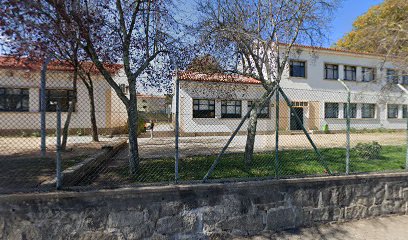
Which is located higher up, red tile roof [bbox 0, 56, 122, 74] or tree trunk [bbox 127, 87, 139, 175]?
red tile roof [bbox 0, 56, 122, 74]

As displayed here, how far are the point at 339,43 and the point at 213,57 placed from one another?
99.9 ft

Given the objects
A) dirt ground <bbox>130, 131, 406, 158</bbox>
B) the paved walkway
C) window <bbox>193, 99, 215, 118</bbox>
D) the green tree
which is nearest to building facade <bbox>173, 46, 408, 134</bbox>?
window <bbox>193, 99, 215, 118</bbox>

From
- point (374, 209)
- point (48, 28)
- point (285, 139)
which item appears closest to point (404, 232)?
point (374, 209)

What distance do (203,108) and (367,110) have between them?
610 inches

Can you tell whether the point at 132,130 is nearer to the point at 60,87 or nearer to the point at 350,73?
the point at 60,87

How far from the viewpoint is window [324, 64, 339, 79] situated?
21281mm

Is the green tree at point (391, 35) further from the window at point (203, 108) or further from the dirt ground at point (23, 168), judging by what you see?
the dirt ground at point (23, 168)

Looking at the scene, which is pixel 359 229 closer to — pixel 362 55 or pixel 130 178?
pixel 130 178

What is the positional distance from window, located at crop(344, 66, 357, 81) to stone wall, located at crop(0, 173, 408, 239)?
2034 centimetres

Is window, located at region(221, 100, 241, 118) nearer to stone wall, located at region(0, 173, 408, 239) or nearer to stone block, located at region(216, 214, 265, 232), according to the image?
stone wall, located at region(0, 173, 408, 239)

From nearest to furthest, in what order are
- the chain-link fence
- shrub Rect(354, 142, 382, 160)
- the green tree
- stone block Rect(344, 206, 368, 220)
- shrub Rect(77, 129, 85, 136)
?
stone block Rect(344, 206, 368, 220), the chain-link fence, shrub Rect(354, 142, 382, 160), the green tree, shrub Rect(77, 129, 85, 136)

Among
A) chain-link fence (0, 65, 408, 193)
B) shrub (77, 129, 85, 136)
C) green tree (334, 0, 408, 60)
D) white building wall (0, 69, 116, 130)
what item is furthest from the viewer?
shrub (77, 129, 85, 136)

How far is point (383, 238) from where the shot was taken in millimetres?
3857

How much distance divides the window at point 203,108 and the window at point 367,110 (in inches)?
554
